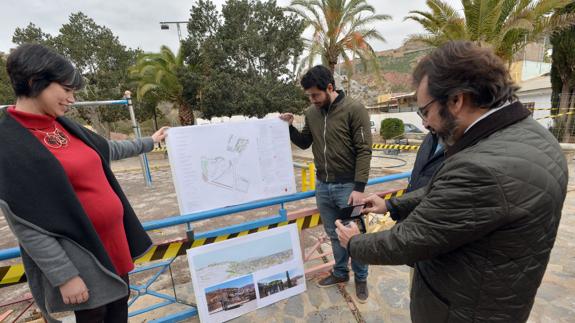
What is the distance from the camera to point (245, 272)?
2.43 meters

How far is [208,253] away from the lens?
229cm

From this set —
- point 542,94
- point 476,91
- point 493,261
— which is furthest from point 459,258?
point 542,94

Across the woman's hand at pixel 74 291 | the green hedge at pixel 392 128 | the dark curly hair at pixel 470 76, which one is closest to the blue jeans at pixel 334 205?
the dark curly hair at pixel 470 76

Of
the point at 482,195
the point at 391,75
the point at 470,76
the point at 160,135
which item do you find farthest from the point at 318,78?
the point at 391,75

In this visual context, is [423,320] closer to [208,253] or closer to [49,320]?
[208,253]

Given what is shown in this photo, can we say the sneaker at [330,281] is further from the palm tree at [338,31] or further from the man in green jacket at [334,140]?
the palm tree at [338,31]

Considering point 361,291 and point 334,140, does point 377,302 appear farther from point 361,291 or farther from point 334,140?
point 334,140

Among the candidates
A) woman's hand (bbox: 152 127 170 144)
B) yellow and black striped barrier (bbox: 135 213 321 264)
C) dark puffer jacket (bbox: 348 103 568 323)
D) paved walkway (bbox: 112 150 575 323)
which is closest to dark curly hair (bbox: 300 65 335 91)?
woman's hand (bbox: 152 127 170 144)

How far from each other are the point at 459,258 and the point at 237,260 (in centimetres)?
177

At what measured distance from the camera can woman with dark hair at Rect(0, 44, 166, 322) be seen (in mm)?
1167

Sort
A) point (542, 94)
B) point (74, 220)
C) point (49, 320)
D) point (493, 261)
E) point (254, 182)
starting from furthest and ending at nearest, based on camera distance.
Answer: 1. point (542, 94)
2. point (254, 182)
3. point (49, 320)
4. point (74, 220)
5. point (493, 261)

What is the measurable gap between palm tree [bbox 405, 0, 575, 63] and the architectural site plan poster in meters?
10.3

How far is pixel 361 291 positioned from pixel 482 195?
2077 millimetres

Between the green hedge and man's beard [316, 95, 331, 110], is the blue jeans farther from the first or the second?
the green hedge
